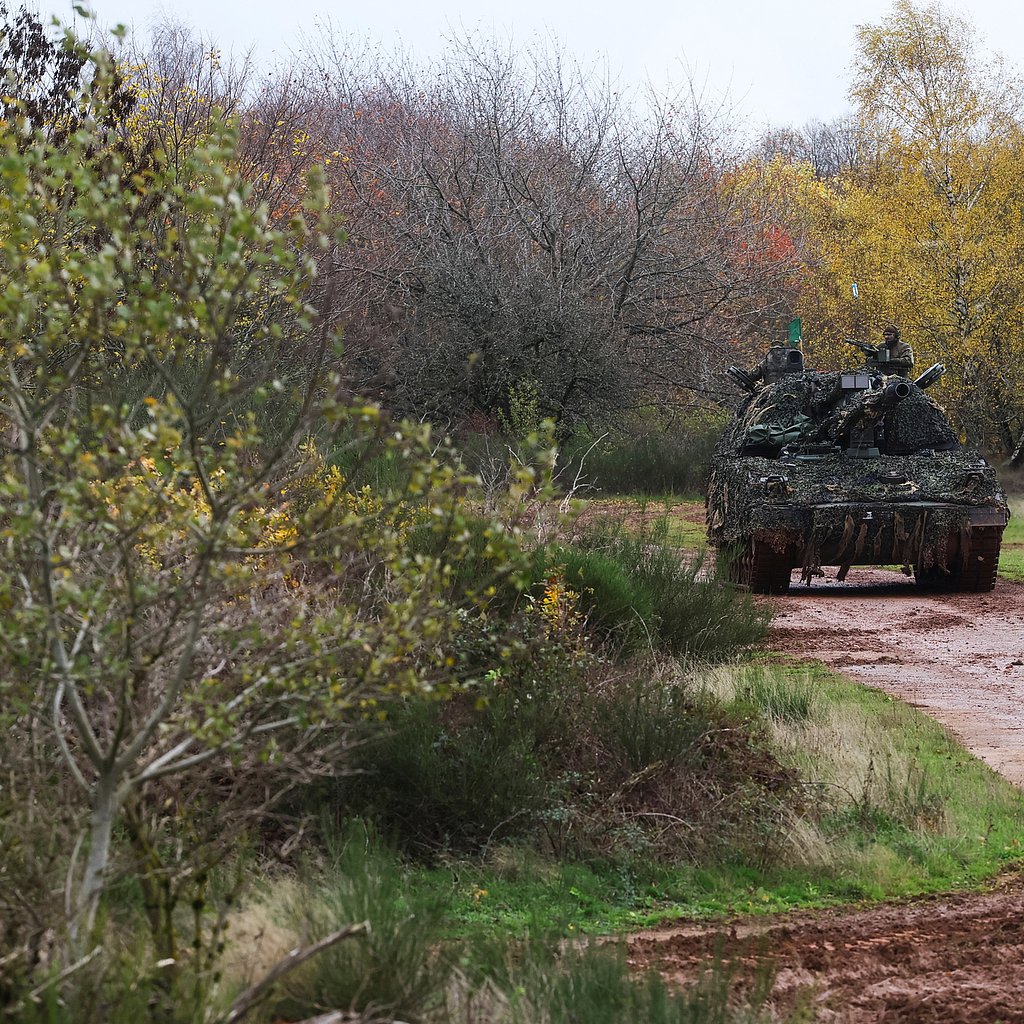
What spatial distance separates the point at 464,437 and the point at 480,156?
16.9ft

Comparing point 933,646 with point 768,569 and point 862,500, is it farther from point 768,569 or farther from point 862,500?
point 768,569

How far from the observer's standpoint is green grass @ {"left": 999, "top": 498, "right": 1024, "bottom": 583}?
52.6ft

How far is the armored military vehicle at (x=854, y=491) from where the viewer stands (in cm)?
1335

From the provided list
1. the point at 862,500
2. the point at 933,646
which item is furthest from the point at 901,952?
the point at 862,500

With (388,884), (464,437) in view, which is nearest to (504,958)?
(388,884)

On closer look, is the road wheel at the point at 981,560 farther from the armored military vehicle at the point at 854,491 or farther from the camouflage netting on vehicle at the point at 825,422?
the camouflage netting on vehicle at the point at 825,422

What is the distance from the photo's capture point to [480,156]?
23.5 meters

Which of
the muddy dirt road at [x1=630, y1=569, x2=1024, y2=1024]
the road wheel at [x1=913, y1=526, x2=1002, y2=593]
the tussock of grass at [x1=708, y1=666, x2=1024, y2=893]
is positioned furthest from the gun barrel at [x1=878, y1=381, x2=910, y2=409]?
the muddy dirt road at [x1=630, y1=569, x2=1024, y2=1024]

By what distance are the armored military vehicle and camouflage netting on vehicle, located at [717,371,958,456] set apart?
0.01m

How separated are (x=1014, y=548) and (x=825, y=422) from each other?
5261 mm

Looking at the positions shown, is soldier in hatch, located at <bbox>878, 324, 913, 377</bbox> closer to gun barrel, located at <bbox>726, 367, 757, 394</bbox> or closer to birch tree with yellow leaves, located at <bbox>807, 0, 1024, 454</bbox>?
gun barrel, located at <bbox>726, 367, 757, 394</bbox>

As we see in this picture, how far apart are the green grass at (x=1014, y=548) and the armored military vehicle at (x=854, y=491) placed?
1505 mm

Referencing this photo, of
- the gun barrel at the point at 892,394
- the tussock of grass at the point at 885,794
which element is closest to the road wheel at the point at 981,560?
the gun barrel at the point at 892,394

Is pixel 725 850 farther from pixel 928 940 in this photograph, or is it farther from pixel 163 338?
pixel 163 338
